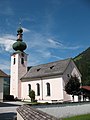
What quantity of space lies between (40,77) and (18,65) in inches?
314

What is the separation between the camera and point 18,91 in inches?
1865

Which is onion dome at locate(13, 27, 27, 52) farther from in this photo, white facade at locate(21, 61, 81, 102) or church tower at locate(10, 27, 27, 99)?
white facade at locate(21, 61, 81, 102)

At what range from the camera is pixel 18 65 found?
159ft

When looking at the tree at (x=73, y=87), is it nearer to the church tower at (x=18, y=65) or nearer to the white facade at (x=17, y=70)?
the white facade at (x=17, y=70)

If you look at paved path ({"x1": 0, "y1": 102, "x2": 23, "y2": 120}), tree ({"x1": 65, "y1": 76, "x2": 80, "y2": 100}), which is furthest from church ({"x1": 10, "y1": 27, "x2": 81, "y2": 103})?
paved path ({"x1": 0, "y1": 102, "x2": 23, "y2": 120})

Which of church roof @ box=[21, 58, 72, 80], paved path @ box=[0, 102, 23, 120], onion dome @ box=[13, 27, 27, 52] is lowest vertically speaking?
paved path @ box=[0, 102, 23, 120]

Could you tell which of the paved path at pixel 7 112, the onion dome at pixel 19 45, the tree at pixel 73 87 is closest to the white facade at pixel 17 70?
the onion dome at pixel 19 45

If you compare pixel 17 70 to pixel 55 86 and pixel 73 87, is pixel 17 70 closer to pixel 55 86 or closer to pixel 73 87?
pixel 55 86

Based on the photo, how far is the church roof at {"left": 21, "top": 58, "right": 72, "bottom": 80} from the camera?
3959 cm

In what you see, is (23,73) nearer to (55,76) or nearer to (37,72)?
(37,72)

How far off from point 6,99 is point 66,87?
1718 centimetres

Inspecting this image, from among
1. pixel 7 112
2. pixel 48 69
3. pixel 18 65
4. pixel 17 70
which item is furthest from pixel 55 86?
pixel 7 112

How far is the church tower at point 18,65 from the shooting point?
47.8m

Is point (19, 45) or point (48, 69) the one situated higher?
point (19, 45)
